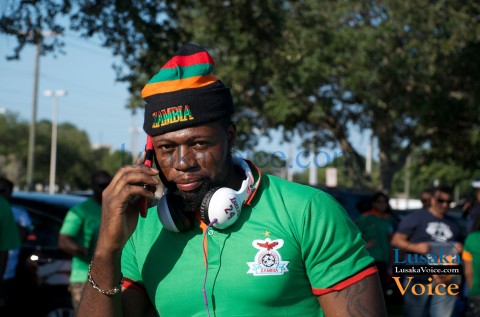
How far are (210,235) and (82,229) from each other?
5511mm

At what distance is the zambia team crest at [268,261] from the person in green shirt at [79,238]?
5.32 m

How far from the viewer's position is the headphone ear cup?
7.95 ft

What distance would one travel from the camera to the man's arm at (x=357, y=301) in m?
2.28

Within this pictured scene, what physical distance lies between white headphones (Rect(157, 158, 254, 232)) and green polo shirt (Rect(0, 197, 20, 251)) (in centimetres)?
439

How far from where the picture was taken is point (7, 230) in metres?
6.59

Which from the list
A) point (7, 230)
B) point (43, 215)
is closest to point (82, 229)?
point (43, 215)

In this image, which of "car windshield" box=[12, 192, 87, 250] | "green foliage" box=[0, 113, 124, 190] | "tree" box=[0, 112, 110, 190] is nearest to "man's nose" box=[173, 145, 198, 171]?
"car windshield" box=[12, 192, 87, 250]

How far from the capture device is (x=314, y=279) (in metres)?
2.31

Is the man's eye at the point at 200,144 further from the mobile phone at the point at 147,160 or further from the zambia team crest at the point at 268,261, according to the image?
the zambia team crest at the point at 268,261

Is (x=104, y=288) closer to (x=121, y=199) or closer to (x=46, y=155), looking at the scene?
(x=121, y=199)

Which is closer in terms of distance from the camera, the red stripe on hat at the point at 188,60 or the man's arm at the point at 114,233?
the man's arm at the point at 114,233

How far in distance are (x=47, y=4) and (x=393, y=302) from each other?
6.73 m

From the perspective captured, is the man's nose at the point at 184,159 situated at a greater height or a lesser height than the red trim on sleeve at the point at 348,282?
greater

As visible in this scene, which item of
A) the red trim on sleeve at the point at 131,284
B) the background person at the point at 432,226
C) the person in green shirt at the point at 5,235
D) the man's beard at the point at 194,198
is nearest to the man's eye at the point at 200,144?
the man's beard at the point at 194,198
